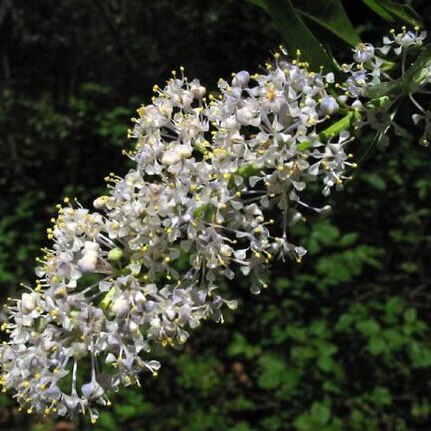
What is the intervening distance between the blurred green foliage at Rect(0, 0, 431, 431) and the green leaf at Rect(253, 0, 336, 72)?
1.03 m

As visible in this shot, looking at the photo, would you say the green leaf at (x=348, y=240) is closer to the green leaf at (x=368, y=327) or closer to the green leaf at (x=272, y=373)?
the green leaf at (x=368, y=327)

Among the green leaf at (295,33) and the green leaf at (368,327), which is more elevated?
the green leaf at (295,33)

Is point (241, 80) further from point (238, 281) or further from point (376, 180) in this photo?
point (238, 281)

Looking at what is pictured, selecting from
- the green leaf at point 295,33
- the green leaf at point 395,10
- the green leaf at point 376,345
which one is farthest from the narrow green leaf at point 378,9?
the green leaf at point 376,345

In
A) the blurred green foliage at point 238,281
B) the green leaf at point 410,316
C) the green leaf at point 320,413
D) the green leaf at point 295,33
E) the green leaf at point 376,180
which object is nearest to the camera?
the green leaf at point 295,33

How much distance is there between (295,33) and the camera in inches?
37.5

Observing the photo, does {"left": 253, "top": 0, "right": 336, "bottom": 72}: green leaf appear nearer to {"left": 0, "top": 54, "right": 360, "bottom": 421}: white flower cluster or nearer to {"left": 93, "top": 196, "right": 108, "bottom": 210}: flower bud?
{"left": 0, "top": 54, "right": 360, "bottom": 421}: white flower cluster

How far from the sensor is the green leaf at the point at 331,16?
1.04m

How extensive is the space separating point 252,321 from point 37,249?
1.00 m

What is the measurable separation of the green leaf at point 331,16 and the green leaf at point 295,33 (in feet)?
0.31

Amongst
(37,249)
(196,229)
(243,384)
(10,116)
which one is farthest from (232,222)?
(10,116)

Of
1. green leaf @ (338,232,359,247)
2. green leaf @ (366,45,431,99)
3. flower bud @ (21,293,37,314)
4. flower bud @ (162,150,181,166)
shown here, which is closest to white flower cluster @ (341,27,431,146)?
green leaf @ (366,45,431,99)

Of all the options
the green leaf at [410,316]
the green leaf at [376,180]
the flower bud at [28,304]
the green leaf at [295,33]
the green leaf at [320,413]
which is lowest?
the green leaf at [320,413]

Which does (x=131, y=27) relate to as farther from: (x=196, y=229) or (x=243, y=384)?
(x=196, y=229)
